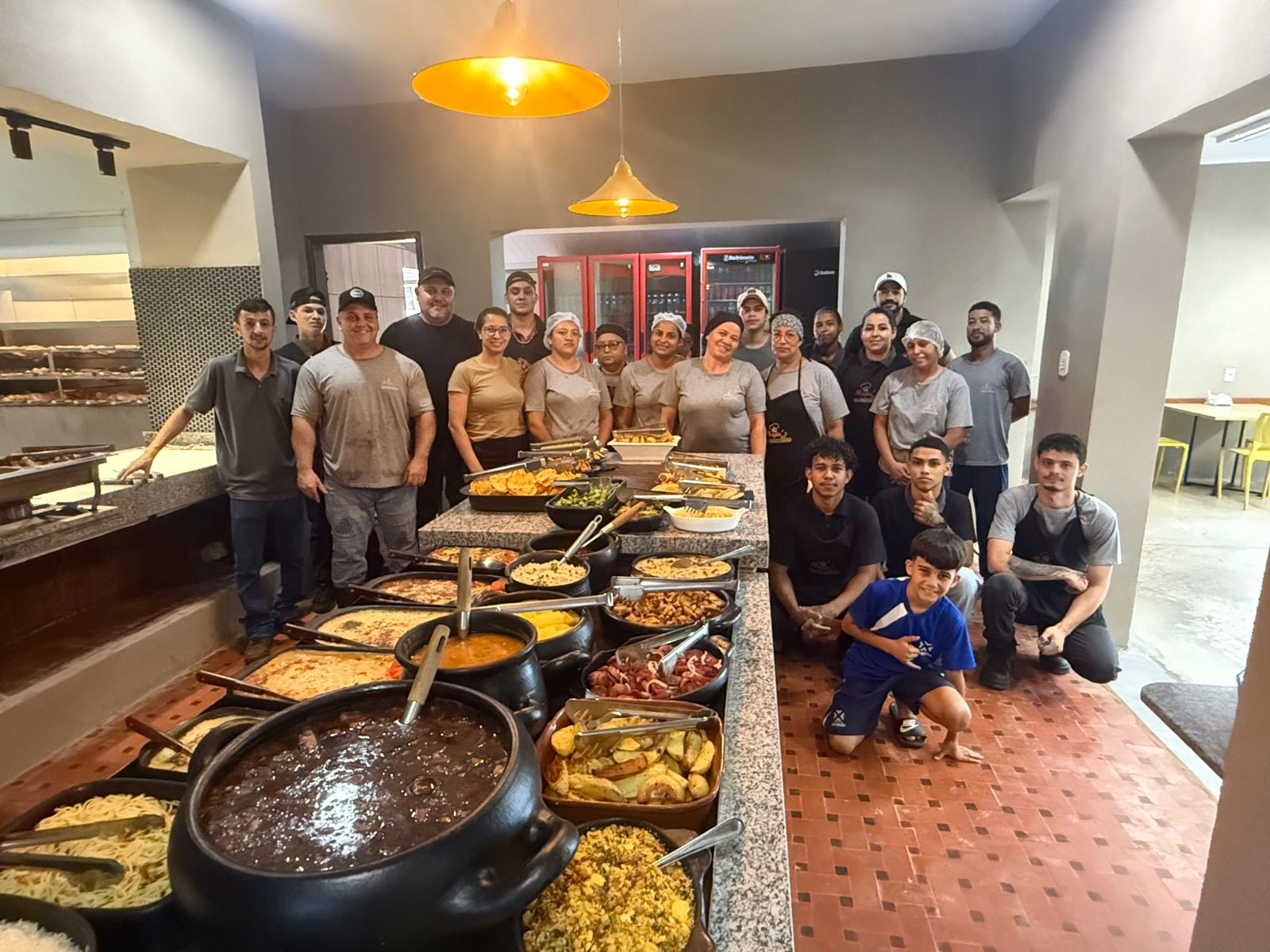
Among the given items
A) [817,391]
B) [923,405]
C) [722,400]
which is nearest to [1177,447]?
[923,405]

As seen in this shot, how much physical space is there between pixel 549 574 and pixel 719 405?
7.28 ft

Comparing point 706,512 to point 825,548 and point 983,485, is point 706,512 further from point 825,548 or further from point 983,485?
point 983,485

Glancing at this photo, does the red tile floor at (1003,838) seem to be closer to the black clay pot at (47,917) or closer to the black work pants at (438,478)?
the black clay pot at (47,917)

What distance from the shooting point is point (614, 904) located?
990 mm

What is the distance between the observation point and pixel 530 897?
0.79 meters

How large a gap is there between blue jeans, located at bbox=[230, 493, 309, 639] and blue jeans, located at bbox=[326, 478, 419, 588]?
0.31m

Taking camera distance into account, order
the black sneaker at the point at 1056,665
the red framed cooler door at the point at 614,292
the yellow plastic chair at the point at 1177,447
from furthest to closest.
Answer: the yellow plastic chair at the point at 1177,447, the red framed cooler door at the point at 614,292, the black sneaker at the point at 1056,665

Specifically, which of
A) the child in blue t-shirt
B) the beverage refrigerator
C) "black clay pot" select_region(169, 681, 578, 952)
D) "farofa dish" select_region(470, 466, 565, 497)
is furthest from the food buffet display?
the beverage refrigerator

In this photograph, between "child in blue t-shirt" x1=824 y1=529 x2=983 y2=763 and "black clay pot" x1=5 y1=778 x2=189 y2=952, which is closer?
"black clay pot" x1=5 y1=778 x2=189 y2=952

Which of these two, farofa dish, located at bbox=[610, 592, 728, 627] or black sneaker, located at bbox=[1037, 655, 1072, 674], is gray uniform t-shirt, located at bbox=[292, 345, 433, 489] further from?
black sneaker, located at bbox=[1037, 655, 1072, 674]

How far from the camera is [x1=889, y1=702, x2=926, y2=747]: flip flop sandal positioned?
3.01 meters

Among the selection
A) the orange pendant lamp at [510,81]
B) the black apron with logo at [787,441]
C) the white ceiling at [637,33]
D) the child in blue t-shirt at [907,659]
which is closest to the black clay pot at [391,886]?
the orange pendant lamp at [510,81]

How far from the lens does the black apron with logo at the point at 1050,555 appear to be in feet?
11.5

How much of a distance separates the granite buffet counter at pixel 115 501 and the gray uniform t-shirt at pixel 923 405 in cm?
392
